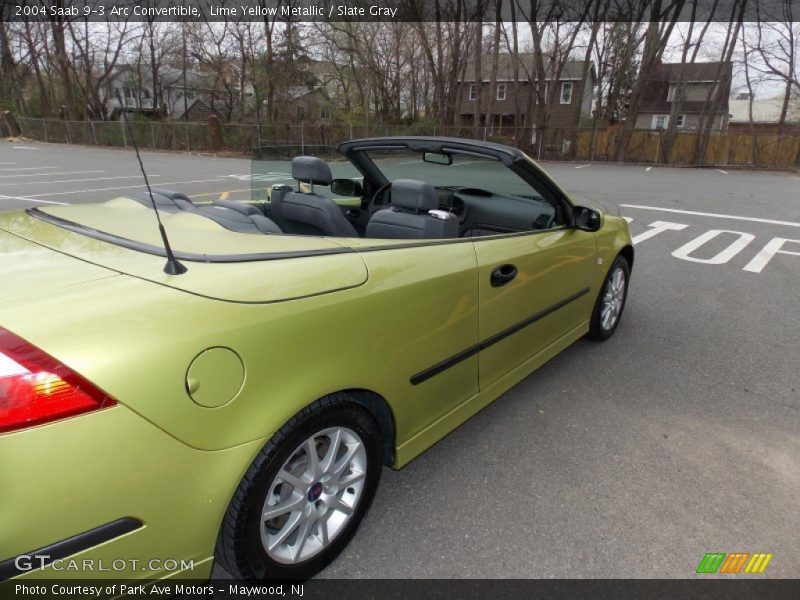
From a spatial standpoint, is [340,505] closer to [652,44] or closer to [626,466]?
[626,466]

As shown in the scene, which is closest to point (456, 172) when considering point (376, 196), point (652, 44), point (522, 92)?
point (376, 196)

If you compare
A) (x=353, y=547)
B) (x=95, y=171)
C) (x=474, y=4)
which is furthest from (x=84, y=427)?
(x=474, y=4)

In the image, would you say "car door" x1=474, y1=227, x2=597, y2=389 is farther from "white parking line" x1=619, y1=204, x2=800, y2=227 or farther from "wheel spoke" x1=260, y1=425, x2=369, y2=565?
"white parking line" x1=619, y1=204, x2=800, y2=227

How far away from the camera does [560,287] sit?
2.99 meters

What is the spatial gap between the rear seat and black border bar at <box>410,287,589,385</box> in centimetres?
87

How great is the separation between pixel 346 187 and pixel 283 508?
2.69 metres

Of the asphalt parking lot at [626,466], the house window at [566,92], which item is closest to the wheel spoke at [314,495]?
the asphalt parking lot at [626,466]

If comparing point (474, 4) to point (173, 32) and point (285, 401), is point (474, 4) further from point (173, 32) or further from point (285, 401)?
point (285, 401)

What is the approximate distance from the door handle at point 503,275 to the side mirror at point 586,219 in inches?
30.0

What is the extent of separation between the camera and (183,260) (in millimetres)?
1603

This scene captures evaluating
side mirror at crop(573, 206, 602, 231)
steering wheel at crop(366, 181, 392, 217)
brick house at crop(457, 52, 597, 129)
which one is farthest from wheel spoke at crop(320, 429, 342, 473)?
brick house at crop(457, 52, 597, 129)

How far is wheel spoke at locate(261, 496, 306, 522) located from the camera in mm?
1656

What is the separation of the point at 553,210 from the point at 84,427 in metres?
2.83

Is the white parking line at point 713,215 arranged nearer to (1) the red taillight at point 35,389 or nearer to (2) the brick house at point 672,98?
(1) the red taillight at point 35,389
